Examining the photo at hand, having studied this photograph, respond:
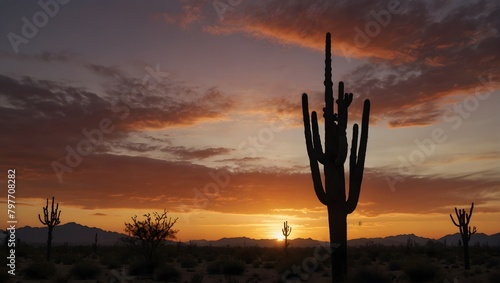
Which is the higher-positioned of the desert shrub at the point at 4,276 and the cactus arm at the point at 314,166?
the cactus arm at the point at 314,166

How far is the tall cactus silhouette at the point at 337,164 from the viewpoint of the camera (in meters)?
14.6

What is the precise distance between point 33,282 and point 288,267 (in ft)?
41.3

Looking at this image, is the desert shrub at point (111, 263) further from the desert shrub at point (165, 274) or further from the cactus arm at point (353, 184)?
the cactus arm at point (353, 184)

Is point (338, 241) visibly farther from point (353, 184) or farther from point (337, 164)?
point (337, 164)

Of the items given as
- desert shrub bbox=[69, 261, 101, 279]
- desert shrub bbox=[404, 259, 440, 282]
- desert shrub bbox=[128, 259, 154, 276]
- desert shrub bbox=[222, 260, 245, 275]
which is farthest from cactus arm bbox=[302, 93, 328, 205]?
desert shrub bbox=[69, 261, 101, 279]

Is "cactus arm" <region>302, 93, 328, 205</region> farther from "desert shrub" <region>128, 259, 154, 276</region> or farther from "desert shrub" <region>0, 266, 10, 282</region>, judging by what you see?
"desert shrub" <region>0, 266, 10, 282</region>

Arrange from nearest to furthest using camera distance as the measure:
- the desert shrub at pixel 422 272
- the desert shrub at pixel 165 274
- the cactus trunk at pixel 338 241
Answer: the cactus trunk at pixel 338 241
the desert shrub at pixel 422 272
the desert shrub at pixel 165 274

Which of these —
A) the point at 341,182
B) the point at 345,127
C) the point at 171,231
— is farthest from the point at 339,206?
the point at 171,231

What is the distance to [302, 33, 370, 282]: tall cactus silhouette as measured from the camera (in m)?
14.6

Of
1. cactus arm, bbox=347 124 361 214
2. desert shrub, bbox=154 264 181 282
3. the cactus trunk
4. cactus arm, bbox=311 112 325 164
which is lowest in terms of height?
desert shrub, bbox=154 264 181 282

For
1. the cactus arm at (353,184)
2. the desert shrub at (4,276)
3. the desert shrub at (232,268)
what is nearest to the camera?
the cactus arm at (353,184)

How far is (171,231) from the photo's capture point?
26.1 metres

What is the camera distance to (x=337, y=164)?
1489 centimetres

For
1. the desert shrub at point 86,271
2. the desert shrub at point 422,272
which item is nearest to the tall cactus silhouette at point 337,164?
the desert shrub at point 422,272
